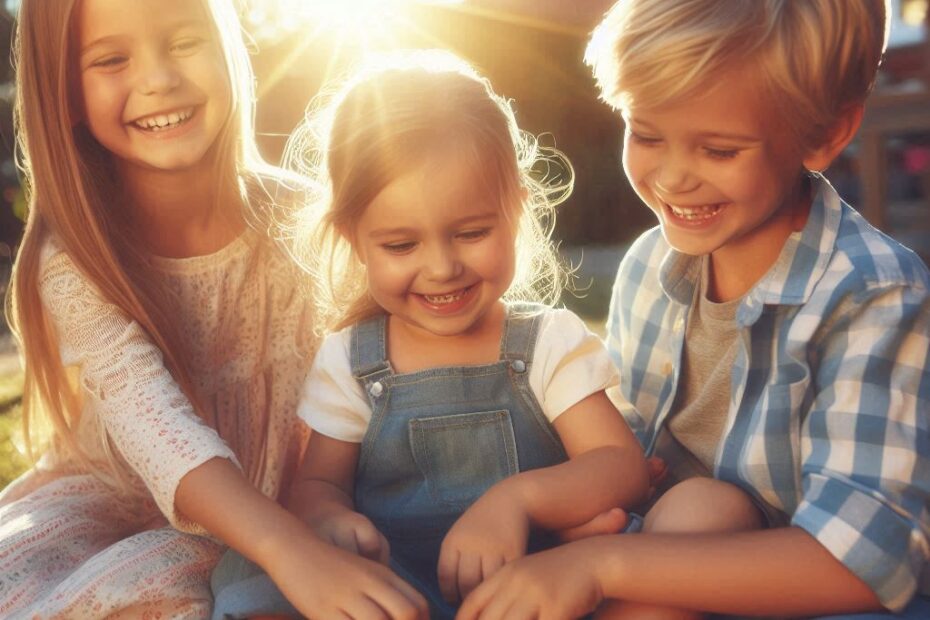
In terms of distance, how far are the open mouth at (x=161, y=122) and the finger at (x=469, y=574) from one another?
1054 millimetres

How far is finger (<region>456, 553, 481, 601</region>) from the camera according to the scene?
65.6 inches

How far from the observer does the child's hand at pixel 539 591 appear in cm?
155

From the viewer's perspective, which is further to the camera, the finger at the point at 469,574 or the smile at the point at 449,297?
the smile at the point at 449,297

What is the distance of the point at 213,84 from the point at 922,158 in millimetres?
4474

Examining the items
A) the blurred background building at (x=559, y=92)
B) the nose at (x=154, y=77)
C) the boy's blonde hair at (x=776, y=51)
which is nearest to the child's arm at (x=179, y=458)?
the nose at (x=154, y=77)

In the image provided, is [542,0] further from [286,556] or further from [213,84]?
[286,556]

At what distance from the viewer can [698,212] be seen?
1.86 m

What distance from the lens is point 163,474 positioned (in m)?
1.87

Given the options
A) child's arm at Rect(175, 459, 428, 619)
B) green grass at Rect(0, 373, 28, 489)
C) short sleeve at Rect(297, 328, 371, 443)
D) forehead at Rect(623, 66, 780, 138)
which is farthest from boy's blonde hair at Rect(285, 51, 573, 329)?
green grass at Rect(0, 373, 28, 489)

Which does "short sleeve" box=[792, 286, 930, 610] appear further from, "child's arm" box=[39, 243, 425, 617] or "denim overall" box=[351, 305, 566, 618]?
"child's arm" box=[39, 243, 425, 617]

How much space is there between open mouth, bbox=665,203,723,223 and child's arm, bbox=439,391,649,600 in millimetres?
330

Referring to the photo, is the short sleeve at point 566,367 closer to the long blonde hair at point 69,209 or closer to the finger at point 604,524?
the finger at point 604,524

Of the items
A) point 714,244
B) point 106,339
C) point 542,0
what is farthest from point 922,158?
point 106,339

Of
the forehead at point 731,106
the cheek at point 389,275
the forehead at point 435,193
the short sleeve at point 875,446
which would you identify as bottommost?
the short sleeve at point 875,446
